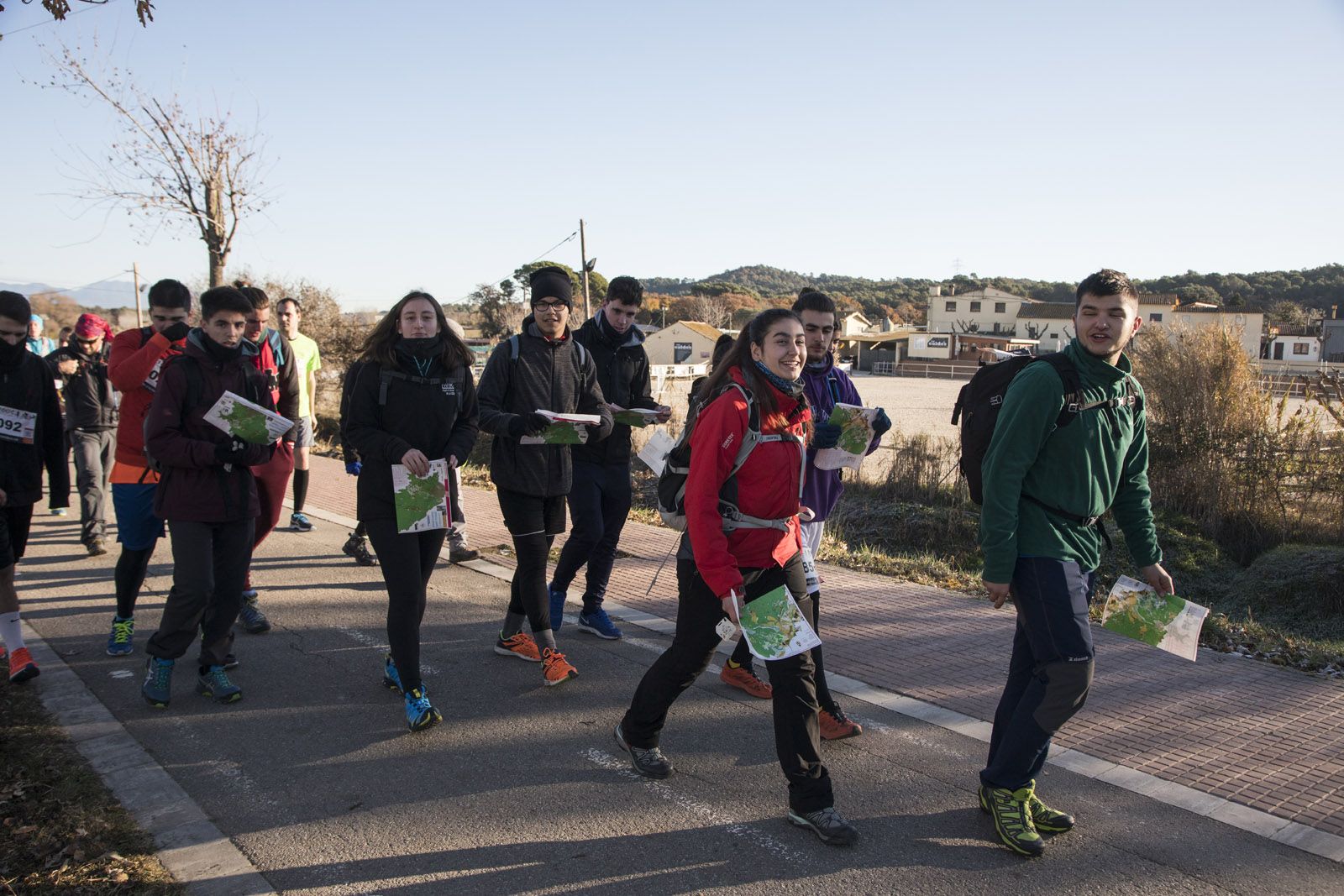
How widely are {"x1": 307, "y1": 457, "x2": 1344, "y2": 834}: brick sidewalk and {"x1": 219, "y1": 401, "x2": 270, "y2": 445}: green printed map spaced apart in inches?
118

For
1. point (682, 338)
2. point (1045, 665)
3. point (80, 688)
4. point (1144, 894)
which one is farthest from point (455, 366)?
point (682, 338)

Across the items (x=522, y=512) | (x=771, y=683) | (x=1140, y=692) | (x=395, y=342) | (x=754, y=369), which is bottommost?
(x=1140, y=692)

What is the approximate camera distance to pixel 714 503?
3535 mm

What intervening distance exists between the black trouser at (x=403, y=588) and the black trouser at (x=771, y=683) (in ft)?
3.79

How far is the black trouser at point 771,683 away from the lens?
3.57 m

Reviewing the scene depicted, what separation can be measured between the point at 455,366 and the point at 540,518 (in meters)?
1.00

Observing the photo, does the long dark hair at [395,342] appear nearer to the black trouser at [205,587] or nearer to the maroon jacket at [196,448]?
the maroon jacket at [196,448]

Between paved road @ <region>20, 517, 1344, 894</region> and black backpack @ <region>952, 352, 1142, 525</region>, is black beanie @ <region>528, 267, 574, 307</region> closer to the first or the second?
paved road @ <region>20, 517, 1344, 894</region>

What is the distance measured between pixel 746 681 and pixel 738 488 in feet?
6.28

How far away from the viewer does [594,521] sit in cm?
587

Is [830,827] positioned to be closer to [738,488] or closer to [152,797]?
[738,488]

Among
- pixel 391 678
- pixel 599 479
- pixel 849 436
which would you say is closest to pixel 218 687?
pixel 391 678

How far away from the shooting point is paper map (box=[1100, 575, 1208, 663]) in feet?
11.9

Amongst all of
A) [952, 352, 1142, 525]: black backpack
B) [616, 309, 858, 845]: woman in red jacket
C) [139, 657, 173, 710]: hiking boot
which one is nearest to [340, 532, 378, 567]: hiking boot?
[139, 657, 173, 710]: hiking boot
